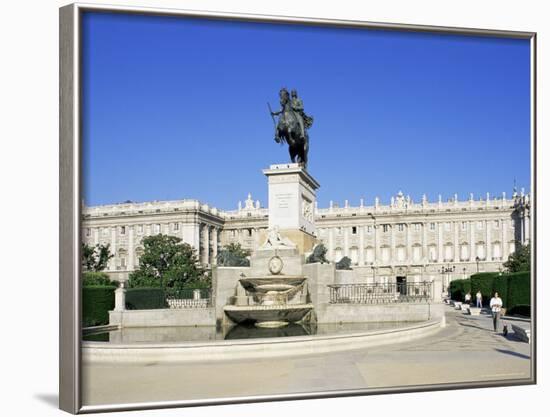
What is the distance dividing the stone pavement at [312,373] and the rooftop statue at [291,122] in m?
5.53

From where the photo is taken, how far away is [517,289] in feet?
77.5

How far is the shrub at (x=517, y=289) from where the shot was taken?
22484 mm

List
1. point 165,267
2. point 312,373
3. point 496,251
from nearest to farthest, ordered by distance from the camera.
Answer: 1. point 312,373
2. point 165,267
3. point 496,251

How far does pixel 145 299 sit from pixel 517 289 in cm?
1079

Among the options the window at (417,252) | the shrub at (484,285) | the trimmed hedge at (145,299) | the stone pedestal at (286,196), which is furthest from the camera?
the window at (417,252)

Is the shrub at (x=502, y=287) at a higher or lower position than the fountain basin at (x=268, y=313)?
lower

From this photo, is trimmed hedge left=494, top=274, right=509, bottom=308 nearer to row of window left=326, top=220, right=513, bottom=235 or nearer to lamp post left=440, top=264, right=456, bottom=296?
lamp post left=440, top=264, right=456, bottom=296

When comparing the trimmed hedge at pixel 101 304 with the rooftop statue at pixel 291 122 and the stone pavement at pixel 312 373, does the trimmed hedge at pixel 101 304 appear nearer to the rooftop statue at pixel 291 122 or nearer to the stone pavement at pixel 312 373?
the rooftop statue at pixel 291 122

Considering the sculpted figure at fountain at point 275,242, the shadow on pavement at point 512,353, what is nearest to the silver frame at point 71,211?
the shadow on pavement at point 512,353

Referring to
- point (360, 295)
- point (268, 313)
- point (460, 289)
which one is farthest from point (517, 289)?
point (460, 289)

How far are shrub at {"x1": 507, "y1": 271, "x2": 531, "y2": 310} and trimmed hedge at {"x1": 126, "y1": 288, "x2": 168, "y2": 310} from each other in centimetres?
978

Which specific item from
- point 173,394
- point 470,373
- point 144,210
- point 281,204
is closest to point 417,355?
point 470,373

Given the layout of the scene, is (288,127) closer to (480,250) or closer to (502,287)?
(502,287)

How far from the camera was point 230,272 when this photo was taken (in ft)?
48.6
